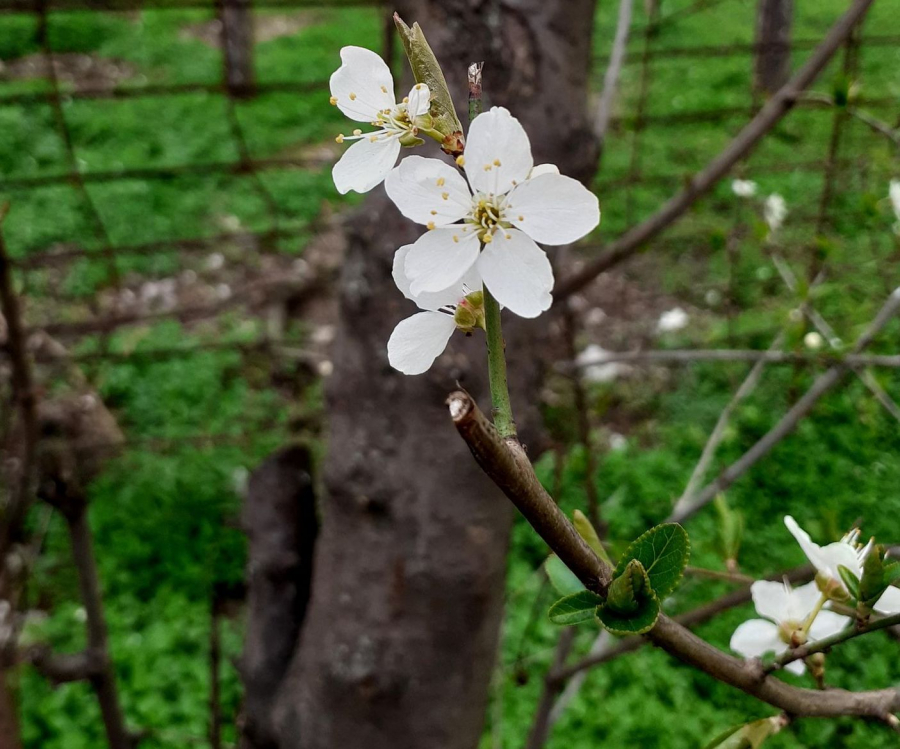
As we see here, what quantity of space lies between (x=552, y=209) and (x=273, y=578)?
3.46ft

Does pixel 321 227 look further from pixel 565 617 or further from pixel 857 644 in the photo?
pixel 565 617

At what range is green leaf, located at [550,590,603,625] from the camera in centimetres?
37

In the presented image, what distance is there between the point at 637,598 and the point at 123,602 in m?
1.98

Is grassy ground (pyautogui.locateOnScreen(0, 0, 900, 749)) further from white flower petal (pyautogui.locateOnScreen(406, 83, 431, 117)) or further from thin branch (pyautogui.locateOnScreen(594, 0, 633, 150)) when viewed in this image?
white flower petal (pyautogui.locateOnScreen(406, 83, 431, 117))

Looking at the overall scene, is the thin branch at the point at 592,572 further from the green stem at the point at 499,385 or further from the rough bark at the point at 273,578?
the rough bark at the point at 273,578

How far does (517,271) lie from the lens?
36cm

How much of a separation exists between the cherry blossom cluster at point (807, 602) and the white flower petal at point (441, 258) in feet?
0.89

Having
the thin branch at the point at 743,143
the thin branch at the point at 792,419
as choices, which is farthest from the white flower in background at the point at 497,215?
the thin branch at the point at 743,143

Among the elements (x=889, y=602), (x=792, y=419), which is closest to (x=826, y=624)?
(x=889, y=602)

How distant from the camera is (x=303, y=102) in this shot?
427 centimetres

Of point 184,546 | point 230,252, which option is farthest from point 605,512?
point 230,252

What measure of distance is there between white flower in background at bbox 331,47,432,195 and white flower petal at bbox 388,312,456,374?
0.08 m

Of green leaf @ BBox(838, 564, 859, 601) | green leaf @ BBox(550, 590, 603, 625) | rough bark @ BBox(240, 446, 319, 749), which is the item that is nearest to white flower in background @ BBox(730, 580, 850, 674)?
green leaf @ BBox(838, 564, 859, 601)

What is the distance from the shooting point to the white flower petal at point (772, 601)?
1.88ft
